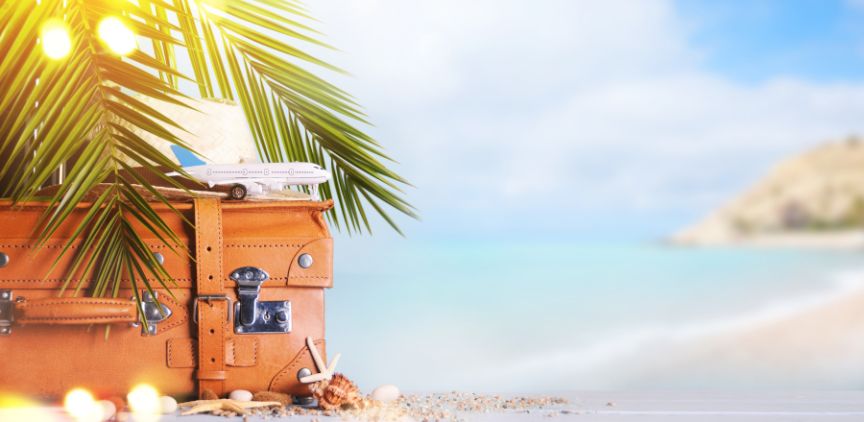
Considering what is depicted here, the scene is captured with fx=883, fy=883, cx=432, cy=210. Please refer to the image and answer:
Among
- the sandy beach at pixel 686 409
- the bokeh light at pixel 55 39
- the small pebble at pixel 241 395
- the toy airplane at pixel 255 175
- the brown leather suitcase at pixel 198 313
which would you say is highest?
the bokeh light at pixel 55 39

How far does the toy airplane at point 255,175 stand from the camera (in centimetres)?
139

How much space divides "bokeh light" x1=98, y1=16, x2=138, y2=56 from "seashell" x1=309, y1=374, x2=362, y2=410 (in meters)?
0.63

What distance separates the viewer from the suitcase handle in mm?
1303

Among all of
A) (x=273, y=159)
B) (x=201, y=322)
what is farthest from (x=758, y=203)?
(x=201, y=322)

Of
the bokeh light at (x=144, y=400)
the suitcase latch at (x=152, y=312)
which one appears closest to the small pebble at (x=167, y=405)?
Answer: the bokeh light at (x=144, y=400)

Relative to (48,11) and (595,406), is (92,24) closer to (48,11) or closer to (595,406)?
(48,11)

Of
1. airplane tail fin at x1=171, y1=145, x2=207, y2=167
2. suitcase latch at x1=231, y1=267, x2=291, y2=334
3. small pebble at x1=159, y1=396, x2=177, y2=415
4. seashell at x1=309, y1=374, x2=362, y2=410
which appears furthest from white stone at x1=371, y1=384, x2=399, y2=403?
airplane tail fin at x1=171, y1=145, x2=207, y2=167

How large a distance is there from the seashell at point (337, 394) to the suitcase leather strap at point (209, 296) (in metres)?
0.16

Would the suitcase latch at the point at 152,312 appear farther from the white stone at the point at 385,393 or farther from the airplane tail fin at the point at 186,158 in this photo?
the white stone at the point at 385,393

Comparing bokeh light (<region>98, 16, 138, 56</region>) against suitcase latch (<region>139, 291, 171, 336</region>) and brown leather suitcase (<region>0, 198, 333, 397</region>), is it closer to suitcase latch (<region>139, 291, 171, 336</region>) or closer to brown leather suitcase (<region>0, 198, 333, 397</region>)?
brown leather suitcase (<region>0, 198, 333, 397</region>)

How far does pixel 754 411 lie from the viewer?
4.48 ft

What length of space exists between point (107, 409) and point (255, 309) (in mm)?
258

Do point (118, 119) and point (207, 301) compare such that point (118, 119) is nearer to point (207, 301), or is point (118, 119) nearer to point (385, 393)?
point (207, 301)

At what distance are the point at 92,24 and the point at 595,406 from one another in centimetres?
103
